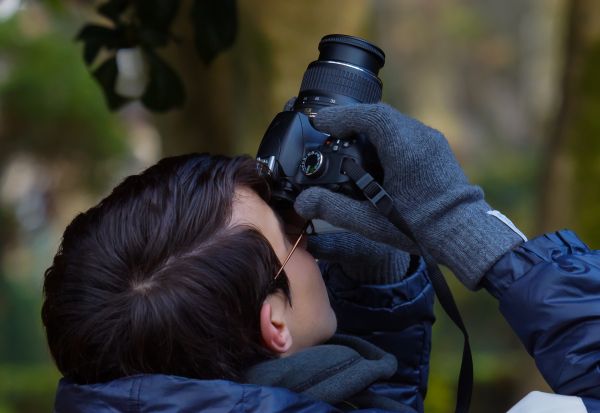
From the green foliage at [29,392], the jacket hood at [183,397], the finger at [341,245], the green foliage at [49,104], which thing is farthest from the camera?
the green foliage at [49,104]

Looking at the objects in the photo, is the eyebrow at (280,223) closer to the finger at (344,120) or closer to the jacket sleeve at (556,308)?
the finger at (344,120)

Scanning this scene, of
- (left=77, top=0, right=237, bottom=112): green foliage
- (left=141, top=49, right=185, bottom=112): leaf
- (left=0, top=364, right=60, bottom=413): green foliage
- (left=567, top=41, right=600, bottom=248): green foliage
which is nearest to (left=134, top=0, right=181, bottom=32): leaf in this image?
(left=77, top=0, right=237, bottom=112): green foliage

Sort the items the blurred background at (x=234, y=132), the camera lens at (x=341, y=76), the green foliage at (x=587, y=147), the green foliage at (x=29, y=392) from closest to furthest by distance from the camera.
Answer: the camera lens at (x=341, y=76), the blurred background at (x=234, y=132), the green foliage at (x=587, y=147), the green foliage at (x=29, y=392)

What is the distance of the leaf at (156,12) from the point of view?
7.69 feet

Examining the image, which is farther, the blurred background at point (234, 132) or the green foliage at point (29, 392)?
the green foliage at point (29, 392)

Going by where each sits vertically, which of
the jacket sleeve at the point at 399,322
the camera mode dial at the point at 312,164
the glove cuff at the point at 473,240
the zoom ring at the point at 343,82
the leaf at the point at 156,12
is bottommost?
the jacket sleeve at the point at 399,322

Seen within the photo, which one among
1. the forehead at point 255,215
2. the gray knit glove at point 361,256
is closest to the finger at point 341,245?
the gray knit glove at point 361,256

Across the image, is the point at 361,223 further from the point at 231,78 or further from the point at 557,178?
the point at 557,178

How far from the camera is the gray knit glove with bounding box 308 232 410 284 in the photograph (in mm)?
1872

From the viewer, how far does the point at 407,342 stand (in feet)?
6.38

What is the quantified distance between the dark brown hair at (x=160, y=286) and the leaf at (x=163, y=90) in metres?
0.89

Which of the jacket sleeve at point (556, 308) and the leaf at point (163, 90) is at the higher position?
the leaf at point (163, 90)

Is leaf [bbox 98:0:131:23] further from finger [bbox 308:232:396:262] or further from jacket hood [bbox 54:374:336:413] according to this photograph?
jacket hood [bbox 54:374:336:413]

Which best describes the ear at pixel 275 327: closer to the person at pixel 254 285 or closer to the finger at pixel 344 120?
the person at pixel 254 285
